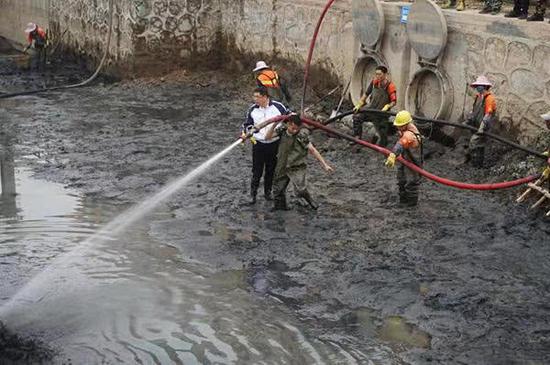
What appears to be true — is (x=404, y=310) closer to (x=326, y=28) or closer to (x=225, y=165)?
(x=225, y=165)

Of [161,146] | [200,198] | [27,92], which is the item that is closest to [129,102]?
[27,92]

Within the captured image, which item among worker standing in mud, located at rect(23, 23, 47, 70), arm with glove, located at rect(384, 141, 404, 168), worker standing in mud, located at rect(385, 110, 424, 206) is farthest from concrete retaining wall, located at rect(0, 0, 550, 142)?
arm with glove, located at rect(384, 141, 404, 168)

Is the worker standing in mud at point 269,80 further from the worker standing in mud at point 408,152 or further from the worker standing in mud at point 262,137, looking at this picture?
the worker standing in mud at point 408,152

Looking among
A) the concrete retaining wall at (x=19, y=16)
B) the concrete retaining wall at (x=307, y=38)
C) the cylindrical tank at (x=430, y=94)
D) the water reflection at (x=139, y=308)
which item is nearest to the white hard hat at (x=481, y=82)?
the concrete retaining wall at (x=307, y=38)

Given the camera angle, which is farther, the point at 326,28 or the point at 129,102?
the point at 129,102

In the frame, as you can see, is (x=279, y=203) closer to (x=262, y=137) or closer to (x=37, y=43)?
(x=262, y=137)

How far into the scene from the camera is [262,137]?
11789 millimetres

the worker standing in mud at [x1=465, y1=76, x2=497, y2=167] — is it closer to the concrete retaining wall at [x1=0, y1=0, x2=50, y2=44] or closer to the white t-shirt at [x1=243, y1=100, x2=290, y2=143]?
the white t-shirt at [x1=243, y1=100, x2=290, y2=143]

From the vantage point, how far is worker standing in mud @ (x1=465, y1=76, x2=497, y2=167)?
1285 cm

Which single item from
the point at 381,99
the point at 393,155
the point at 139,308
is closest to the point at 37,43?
the point at 381,99

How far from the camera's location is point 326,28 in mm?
18375

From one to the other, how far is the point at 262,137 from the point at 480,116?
3.95 meters

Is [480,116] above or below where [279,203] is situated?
above

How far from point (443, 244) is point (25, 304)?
208 inches
